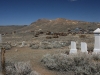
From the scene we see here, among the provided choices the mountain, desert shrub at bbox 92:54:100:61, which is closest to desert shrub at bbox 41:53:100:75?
desert shrub at bbox 92:54:100:61

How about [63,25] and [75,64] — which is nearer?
[75,64]

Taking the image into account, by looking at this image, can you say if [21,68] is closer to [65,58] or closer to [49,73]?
[49,73]

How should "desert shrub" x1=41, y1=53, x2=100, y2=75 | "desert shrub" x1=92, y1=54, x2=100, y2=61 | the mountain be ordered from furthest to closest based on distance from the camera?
the mountain, "desert shrub" x1=92, y1=54, x2=100, y2=61, "desert shrub" x1=41, y1=53, x2=100, y2=75

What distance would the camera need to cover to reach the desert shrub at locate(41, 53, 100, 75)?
1045 cm

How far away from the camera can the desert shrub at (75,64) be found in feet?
34.3

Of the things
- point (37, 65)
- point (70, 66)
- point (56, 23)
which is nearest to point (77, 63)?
point (70, 66)

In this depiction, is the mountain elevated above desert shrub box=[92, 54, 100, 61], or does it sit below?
above

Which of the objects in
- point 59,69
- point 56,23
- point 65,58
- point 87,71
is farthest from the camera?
point 56,23

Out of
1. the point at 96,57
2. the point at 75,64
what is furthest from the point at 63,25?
the point at 75,64

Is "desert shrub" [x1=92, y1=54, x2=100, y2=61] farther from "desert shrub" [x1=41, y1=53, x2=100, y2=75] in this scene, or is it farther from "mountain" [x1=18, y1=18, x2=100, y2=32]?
"mountain" [x1=18, y1=18, x2=100, y2=32]

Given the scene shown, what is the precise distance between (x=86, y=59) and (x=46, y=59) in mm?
2569

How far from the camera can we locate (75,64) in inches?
456

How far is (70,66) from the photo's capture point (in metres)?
11.4

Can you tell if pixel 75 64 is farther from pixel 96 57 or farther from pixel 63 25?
pixel 63 25
